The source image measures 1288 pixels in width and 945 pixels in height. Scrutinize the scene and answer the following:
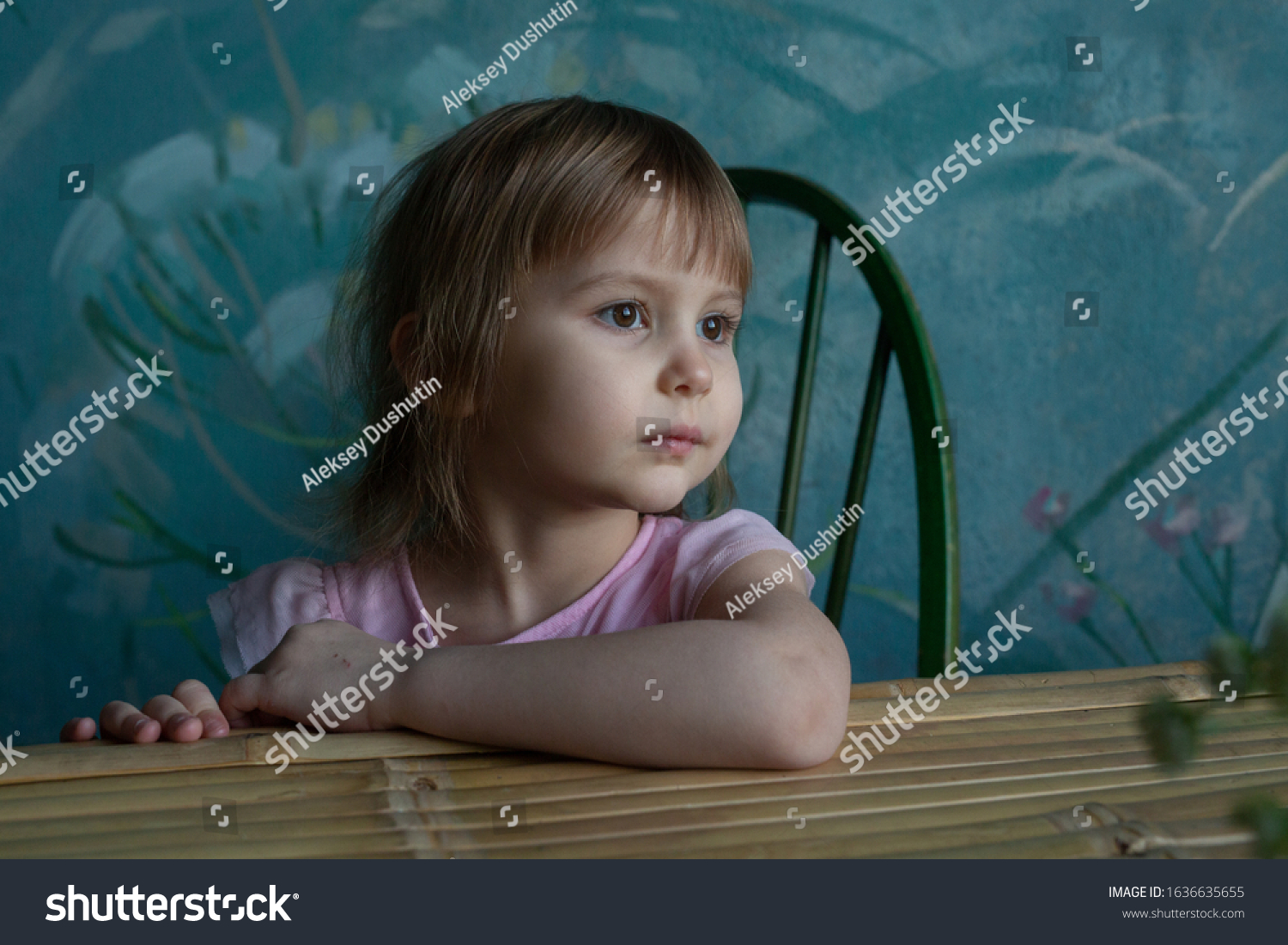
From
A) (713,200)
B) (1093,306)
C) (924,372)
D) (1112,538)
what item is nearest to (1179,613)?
(1112,538)

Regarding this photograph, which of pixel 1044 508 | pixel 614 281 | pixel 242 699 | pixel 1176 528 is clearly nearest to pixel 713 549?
pixel 614 281

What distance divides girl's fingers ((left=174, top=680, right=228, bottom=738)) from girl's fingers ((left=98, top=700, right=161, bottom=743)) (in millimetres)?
24

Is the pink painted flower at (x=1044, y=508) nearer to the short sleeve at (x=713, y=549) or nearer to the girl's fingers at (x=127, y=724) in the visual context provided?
the short sleeve at (x=713, y=549)

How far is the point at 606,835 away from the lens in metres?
0.40

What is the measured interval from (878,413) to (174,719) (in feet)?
1.95

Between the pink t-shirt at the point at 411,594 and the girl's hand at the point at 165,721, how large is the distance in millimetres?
191

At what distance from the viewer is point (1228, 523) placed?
152 centimetres

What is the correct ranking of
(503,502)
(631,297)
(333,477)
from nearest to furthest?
1. (631,297)
2. (503,502)
3. (333,477)

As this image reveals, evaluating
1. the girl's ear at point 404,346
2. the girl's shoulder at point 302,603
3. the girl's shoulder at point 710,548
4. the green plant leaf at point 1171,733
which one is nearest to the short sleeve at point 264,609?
the girl's shoulder at point 302,603

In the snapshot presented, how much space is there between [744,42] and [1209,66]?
63 centimetres

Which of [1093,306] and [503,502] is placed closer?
[503,502]

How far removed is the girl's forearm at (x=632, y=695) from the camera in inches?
19.5

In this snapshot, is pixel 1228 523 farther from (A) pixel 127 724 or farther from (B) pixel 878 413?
(A) pixel 127 724
